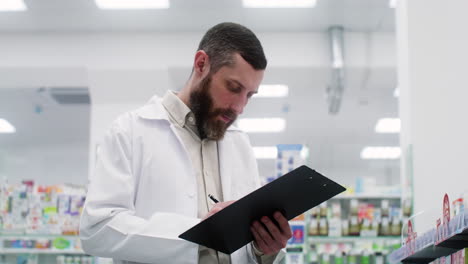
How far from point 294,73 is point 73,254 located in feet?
13.8

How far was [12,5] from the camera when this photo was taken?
28.4 feet

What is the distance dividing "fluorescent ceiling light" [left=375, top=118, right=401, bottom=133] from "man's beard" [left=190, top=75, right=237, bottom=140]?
40.1 ft

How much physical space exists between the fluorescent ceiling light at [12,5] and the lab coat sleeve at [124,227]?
7.24m

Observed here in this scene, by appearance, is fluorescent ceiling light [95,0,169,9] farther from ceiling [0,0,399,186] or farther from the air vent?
the air vent

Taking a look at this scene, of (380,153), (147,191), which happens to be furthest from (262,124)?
(147,191)

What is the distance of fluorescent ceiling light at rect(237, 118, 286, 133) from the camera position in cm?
1403

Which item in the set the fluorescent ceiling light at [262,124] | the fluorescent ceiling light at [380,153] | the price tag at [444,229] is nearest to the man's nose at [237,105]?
the price tag at [444,229]

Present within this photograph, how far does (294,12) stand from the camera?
28.8ft

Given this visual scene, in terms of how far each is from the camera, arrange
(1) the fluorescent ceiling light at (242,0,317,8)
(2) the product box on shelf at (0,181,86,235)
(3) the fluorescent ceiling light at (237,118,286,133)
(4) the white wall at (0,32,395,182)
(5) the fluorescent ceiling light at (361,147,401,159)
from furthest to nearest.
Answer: (5) the fluorescent ceiling light at (361,147,401,159)
(3) the fluorescent ceiling light at (237,118,286,133)
(4) the white wall at (0,32,395,182)
(1) the fluorescent ceiling light at (242,0,317,8)
(2) the product box on shelf at (0,181,86,235)

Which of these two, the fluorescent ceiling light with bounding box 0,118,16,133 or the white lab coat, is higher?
→ the fluorescent ceiling light with bounding box 0,118,16,133

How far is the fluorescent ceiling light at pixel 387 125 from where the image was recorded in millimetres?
14102

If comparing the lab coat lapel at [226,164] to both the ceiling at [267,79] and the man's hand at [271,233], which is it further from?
the ceiling at [267,79]

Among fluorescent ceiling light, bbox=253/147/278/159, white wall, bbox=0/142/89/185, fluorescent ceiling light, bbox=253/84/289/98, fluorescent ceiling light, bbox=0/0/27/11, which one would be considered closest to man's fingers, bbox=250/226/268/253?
fluorescent ceiling light, bbox=0/0/27/11

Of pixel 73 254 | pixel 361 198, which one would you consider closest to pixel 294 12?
pixel 361 198
